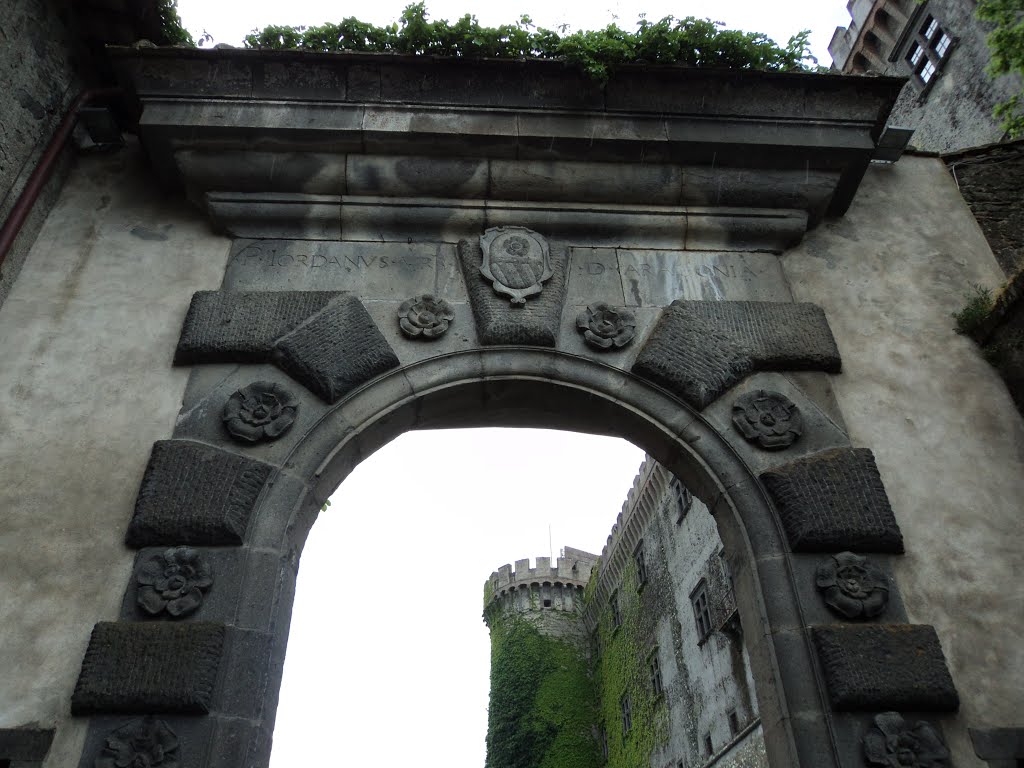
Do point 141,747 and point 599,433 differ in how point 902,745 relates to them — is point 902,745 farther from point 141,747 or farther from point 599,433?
point 141,747

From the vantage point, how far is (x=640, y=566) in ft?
82.2

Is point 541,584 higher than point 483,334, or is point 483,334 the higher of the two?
point 541,584

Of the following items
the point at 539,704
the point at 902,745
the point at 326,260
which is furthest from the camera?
the point at 539,704

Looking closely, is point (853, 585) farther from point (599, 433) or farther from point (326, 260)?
point (326, 260)

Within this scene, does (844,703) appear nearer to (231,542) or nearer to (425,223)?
(231,542)

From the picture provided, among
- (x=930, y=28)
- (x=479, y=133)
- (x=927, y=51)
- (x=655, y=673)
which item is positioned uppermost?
(x=930, y=28)

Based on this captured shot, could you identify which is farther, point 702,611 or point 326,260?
point 702,611

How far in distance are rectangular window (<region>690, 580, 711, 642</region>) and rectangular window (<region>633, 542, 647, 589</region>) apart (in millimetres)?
4637

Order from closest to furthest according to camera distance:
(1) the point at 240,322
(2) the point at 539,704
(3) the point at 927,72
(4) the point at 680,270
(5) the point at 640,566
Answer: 1. (1) the point at 240,322
2. (4) the point at 680,270
3. (3) the point at 927,72
4. (5) the point at 640,566
5. (2) the point at 539,704

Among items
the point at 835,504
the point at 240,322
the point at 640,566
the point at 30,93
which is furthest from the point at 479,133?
the point at 640,566

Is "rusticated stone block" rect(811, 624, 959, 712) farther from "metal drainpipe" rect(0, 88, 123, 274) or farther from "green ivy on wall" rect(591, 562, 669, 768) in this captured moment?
"green ivy on wall" rect(591, 562, 669, 768)

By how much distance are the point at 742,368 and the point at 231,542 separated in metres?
2.99

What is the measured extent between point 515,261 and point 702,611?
15.9 m

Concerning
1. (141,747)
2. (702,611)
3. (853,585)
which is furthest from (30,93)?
(702,611)
